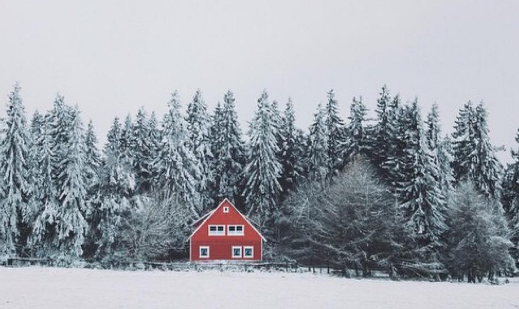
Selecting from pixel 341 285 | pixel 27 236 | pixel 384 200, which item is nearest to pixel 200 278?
pixel 341 285

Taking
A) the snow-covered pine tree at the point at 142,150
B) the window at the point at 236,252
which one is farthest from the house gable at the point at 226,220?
the snow-covered pine tree at the point at 142,150

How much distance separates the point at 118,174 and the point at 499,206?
3501 cm

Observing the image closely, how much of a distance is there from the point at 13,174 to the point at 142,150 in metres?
16.1

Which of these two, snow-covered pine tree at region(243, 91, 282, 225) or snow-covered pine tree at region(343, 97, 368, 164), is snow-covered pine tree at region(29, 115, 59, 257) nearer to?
snow-covered pine tree at region(243, 91, 282, 225)

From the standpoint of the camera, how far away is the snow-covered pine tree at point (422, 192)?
4978 centimetres

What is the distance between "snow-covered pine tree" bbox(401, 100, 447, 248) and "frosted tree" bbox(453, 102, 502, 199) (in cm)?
590

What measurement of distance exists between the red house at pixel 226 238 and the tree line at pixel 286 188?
174cm

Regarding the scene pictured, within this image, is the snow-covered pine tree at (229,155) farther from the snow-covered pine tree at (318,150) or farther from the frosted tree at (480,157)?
the frosted tree at (480,157)

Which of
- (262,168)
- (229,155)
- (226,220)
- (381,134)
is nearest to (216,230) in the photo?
(226,220)

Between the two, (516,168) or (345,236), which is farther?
(516,168)

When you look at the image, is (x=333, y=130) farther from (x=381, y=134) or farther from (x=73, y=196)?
(x=73, y=196)

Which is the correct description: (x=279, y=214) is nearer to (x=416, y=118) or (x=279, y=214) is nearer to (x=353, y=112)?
(x=353, y=112)

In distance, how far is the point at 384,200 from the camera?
51219 millimetres

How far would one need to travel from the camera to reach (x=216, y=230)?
59.2 meters
